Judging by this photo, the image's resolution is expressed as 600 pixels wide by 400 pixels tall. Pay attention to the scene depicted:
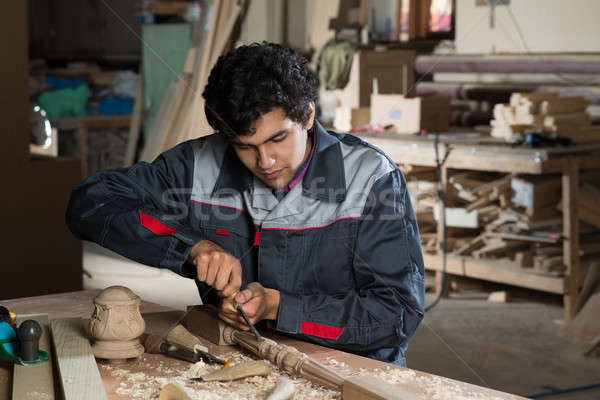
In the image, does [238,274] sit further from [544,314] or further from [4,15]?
[544,314]

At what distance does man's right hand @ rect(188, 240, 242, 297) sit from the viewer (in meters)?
1.59

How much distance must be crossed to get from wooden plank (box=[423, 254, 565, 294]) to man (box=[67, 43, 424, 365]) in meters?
2.79

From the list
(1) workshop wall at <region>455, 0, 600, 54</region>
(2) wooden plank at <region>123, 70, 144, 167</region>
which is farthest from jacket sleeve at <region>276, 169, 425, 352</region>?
(2) wooden plank at <region>123, 70, 144, 167</region>

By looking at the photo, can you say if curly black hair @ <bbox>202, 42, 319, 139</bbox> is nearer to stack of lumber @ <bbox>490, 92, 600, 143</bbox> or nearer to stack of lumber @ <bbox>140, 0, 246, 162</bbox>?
stack of lumber @ <bbox>490, 92, 600, 143</bbox>

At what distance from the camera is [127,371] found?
58.0 inches

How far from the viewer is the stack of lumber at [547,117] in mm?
4555

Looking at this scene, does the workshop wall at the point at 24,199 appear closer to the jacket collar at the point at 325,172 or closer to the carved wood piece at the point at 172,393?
the jacket collar at the point at 325,172

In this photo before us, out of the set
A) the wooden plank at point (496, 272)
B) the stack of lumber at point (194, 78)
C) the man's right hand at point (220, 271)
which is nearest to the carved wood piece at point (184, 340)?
the man's right hand at point (220, 271)

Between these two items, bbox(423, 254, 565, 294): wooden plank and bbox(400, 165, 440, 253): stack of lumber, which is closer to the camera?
bbox(423, 254, 565, 294): wooden plank

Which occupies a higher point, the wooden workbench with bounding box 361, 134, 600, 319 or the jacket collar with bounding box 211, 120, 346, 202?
the jacket collar with bounding box 211, 120, 346, 202

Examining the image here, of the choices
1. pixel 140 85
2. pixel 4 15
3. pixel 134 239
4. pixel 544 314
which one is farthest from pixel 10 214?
pixel 140 85

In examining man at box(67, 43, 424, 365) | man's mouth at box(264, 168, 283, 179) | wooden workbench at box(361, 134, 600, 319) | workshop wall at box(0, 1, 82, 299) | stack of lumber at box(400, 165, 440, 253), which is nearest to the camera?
man at box(67, 43, 424, 365)

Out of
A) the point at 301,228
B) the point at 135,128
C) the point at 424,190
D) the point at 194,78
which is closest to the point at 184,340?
the point at 301,228

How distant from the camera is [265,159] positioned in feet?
5.76
